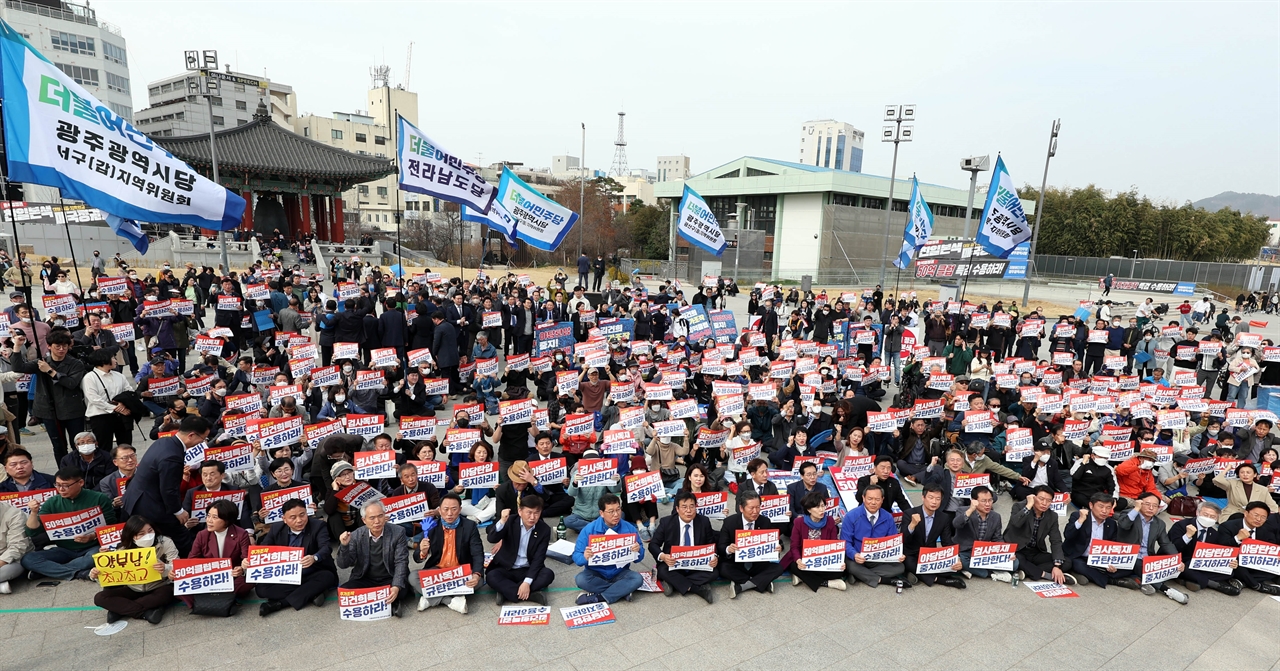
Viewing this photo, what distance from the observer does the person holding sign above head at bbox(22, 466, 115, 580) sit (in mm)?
6094

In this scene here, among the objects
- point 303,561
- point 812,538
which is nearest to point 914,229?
point 812,538

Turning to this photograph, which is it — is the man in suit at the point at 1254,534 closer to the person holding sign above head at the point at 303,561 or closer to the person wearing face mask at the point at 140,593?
the person holding sign above head at the point at 303,561

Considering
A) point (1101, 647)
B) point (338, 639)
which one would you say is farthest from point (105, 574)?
point (1101, 647)

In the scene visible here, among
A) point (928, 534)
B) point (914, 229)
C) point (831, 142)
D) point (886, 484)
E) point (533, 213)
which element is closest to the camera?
point (928, 534)

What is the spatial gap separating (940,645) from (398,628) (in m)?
4.84

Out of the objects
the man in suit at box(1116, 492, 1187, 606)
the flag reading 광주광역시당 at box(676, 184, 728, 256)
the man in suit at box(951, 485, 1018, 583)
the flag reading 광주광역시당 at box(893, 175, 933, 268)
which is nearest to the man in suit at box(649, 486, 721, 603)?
the man in suit at box(951, 485, 1018, 583)

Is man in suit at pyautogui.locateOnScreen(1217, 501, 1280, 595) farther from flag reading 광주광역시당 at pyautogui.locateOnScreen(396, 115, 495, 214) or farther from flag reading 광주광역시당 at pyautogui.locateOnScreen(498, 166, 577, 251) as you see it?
flag reading 광주광역시당 at pyautogui.locateOnScreen(396, 115, 495, 214)

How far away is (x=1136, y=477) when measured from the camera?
353 inches

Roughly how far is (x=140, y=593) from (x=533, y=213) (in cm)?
1017

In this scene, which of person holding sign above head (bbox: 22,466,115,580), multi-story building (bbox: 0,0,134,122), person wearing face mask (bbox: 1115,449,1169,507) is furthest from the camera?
multi-story building (bbox: 0,0,134,122)

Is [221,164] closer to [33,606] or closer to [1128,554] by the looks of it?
[33,606]

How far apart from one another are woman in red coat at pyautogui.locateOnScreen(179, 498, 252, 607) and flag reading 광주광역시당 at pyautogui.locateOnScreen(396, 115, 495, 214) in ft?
25.9

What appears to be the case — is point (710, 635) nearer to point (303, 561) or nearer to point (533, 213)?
point (303, 561)

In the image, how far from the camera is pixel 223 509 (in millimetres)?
5730
